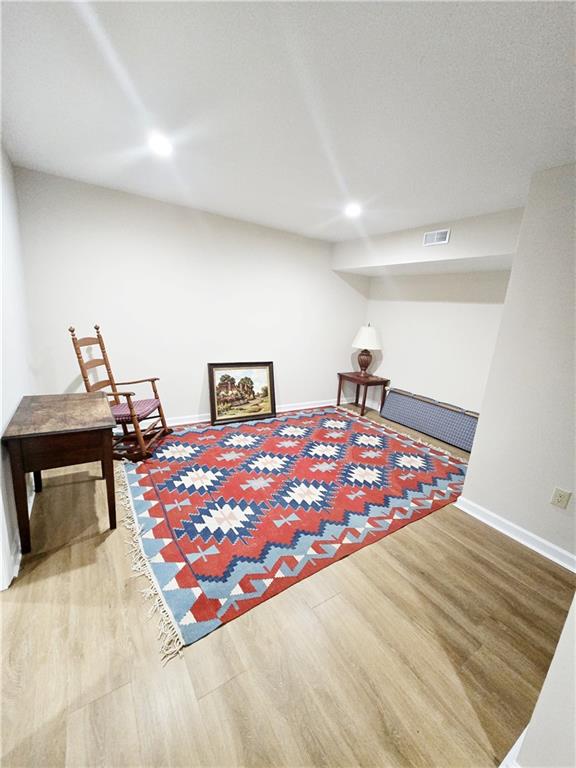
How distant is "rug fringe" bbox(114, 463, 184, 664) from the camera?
1241 millimetres

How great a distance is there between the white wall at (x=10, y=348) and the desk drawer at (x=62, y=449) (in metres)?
0.11

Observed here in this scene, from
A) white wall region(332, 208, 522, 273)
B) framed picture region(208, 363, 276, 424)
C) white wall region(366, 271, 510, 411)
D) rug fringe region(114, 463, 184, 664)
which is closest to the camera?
rug fringe region(114, 463, 184, 664)

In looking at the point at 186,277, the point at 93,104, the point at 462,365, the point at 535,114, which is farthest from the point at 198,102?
the point at 462,365

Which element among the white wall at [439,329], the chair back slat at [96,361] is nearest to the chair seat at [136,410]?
the chair back slat at [96,361]

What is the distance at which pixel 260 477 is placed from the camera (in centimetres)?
248

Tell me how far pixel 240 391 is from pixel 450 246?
2611mm

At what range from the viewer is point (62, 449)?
5.33ft

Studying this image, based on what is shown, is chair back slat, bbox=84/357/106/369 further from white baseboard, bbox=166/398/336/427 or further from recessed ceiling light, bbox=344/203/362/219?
recessed ceiling light, bbox=344/203/362/219

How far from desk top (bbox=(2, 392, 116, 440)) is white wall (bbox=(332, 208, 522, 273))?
3.01 metres

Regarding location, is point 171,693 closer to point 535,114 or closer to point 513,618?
point 513,618

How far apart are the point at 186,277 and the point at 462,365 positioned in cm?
319

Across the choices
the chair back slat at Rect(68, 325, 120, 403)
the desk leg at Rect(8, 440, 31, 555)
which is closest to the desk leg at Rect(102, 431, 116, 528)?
the desk leg at Rect(8, 440, 31, 555)

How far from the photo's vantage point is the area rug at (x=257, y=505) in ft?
4.96

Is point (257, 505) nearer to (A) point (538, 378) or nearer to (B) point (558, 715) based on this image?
(B) point (558, 715)
